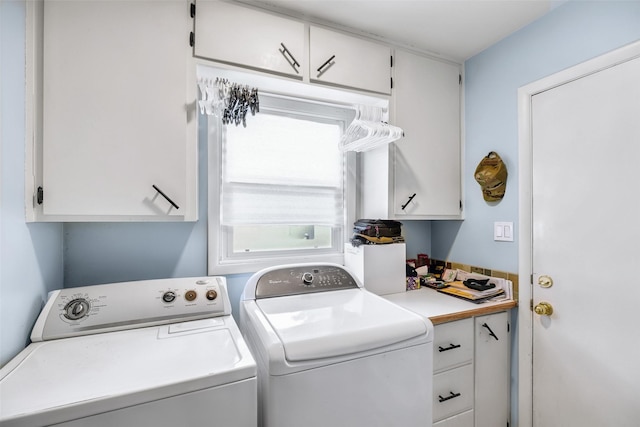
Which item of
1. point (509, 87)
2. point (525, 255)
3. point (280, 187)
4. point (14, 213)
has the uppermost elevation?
point (509, 87)

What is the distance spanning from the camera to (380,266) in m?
1.86

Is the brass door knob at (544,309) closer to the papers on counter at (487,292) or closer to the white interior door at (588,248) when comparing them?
the white interior door at (588,248)

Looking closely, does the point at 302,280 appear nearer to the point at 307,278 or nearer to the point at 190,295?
the point at 307,278

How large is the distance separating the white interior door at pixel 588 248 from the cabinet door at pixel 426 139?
0.49 meters

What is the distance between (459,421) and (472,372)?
0.26 metres

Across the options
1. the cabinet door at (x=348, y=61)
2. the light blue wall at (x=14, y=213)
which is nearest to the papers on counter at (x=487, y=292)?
the cabinet door at (x=348, y=61)

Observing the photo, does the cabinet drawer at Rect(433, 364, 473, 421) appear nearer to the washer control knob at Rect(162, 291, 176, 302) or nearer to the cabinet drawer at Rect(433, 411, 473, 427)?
the cabinet drawer at Rect(433, 411, 473, 427)

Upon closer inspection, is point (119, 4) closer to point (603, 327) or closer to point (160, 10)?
point (160, 10)

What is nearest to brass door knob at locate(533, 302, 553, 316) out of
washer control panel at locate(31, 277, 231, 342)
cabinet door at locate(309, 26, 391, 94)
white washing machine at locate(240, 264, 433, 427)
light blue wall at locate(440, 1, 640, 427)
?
light blue wall at locate(440, 1, 640, 427)

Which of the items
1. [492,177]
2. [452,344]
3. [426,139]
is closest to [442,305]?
[452,344]

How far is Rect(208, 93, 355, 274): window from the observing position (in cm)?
175

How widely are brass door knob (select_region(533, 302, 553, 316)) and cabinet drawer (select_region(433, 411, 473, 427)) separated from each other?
2.23ft

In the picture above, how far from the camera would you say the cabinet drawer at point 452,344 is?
1.51 m

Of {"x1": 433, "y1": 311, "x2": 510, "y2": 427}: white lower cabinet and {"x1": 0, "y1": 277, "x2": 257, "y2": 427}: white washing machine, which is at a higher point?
{"x1": 0, "y1": 277, "x2": 257, "y2": 427}: white washing machine
